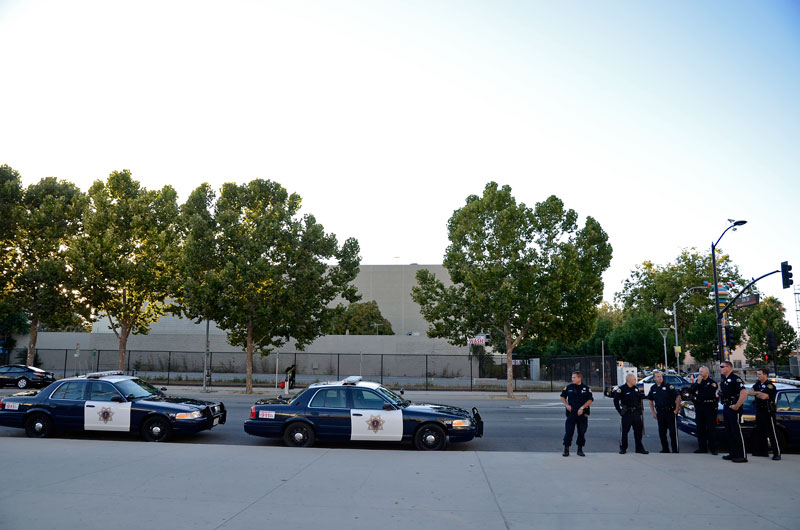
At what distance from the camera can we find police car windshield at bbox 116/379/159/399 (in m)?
12.8

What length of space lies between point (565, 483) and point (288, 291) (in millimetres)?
22669

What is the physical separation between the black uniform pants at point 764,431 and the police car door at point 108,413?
1263cm

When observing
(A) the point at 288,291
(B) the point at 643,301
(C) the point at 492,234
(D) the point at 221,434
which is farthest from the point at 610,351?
(D) the point at 221,434

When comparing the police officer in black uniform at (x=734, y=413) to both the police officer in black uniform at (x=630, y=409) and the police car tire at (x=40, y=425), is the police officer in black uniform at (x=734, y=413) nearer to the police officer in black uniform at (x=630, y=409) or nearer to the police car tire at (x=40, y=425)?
the police officer in black uniform at (x=630, y=409)

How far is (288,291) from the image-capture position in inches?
1161

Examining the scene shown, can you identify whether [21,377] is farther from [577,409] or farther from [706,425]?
[706,425]

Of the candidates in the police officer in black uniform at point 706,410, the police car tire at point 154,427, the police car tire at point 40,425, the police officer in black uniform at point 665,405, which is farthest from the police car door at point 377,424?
the police car tire at point 40,425

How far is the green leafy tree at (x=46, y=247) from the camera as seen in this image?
36156 mm

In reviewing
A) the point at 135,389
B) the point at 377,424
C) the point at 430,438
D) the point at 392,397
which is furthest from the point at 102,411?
the point at 430,438

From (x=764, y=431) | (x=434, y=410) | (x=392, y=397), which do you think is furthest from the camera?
(x=392, y=397)

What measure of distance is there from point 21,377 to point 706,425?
33325 mm

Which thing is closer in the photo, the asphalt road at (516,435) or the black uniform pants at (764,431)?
the black uniform pants at (764,431)

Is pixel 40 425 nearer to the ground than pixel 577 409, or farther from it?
nearer to the ground

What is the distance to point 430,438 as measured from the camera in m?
11.5
